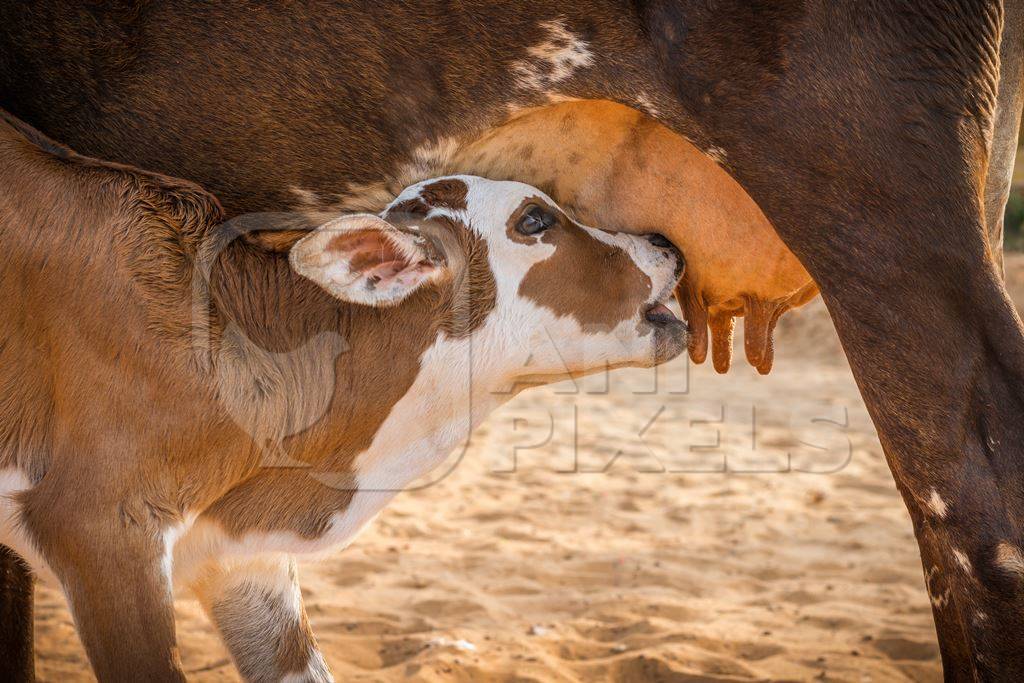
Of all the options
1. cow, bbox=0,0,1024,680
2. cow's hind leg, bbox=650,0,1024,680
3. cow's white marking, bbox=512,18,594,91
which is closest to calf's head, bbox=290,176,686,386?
cow, bbox=0,0,1024,680

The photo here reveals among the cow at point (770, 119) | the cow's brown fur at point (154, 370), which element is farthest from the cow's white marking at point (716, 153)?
the cow's brown fur at point (154, 370)

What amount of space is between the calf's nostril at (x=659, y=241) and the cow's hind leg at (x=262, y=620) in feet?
5.45

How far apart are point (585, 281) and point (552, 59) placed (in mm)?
720

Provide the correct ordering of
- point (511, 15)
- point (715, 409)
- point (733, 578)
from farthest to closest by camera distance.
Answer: point (715, 409) < point (733, 578) < point (511, 15)

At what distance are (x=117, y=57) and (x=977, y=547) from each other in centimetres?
310

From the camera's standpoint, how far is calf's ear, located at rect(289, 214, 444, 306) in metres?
3.46

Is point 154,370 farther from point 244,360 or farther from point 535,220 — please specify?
point 535,220

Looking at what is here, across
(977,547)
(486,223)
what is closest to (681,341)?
(486,223)

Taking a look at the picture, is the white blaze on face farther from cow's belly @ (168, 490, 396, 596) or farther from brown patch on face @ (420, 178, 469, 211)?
cow's belly @ (168, 490, 396, 596)

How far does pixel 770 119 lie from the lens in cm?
341

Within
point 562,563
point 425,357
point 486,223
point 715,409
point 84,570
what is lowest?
point 715,409

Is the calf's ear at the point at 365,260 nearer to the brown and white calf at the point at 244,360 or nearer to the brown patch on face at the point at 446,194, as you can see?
the brown and white calf at the point at 244,360

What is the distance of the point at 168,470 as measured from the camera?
11.5ft

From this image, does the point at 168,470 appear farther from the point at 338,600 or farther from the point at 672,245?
the point at 338,600
